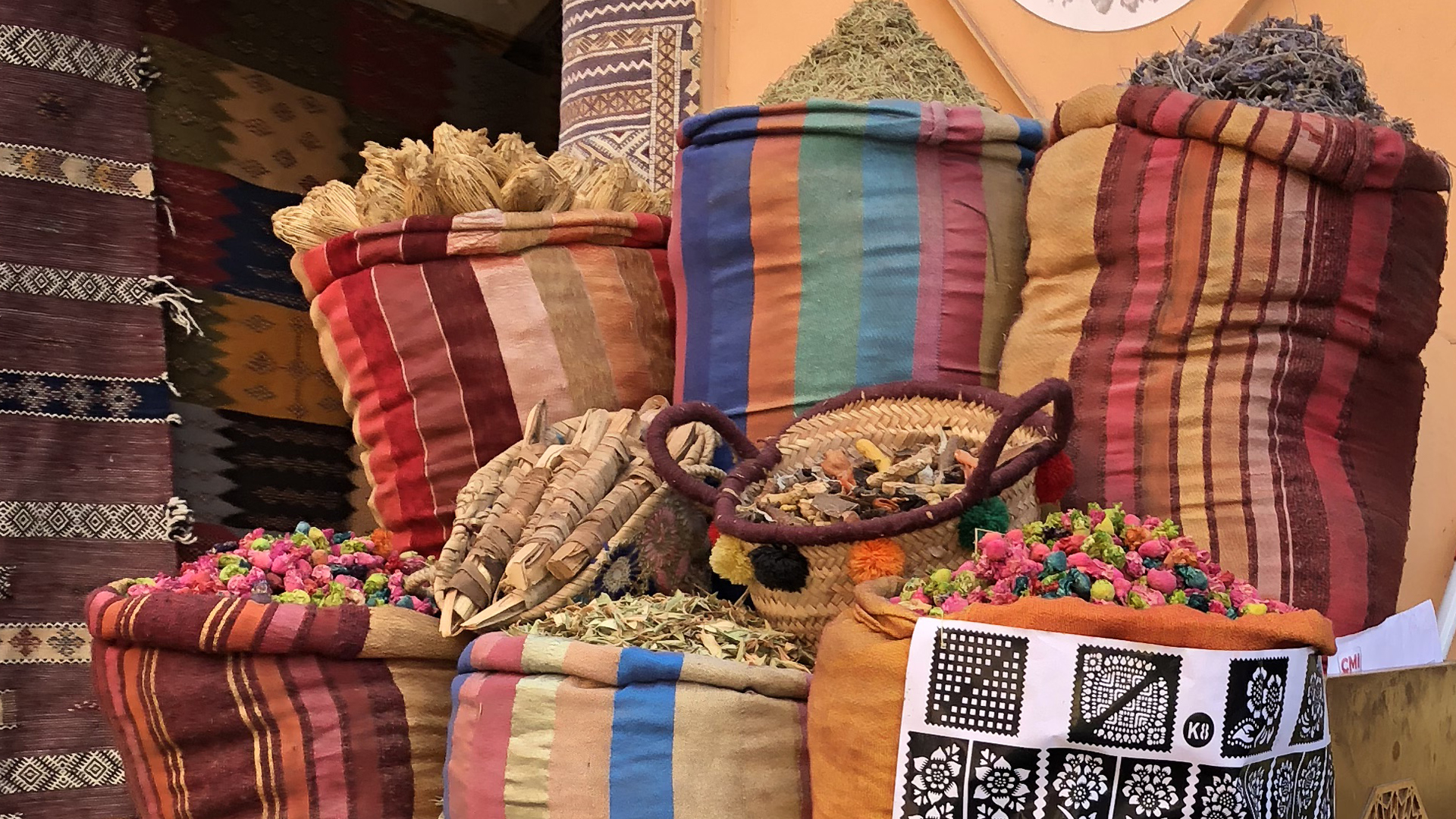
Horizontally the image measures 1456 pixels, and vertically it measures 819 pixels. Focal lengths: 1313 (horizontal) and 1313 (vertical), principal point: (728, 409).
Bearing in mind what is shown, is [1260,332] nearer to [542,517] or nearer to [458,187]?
[542,517]

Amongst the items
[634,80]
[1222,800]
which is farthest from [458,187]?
[1222,800]

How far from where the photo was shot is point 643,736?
1208 mm

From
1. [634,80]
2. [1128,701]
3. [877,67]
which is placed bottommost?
[1128,701]

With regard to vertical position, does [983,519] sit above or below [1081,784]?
above

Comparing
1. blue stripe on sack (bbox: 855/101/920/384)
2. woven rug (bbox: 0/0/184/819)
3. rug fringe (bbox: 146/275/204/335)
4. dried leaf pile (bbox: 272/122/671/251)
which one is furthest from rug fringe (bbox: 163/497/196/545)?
blue stripe on sack (bbox: 855/101/920/384)

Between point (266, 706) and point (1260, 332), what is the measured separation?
1143 mm

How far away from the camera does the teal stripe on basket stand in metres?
1.55

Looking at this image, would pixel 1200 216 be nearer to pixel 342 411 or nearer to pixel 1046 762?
pixel 1046 762

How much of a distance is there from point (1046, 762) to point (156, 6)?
2.40m

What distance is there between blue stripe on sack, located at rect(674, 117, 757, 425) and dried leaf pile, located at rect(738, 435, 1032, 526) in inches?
11.3

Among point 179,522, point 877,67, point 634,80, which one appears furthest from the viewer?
point 179,522

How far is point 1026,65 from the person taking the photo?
2.09 meters

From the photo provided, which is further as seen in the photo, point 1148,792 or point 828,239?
point 828,239

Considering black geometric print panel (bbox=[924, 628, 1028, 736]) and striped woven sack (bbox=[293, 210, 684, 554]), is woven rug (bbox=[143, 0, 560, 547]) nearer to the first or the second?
striped woven sack (bbox=[293, 210, 684, 554])
